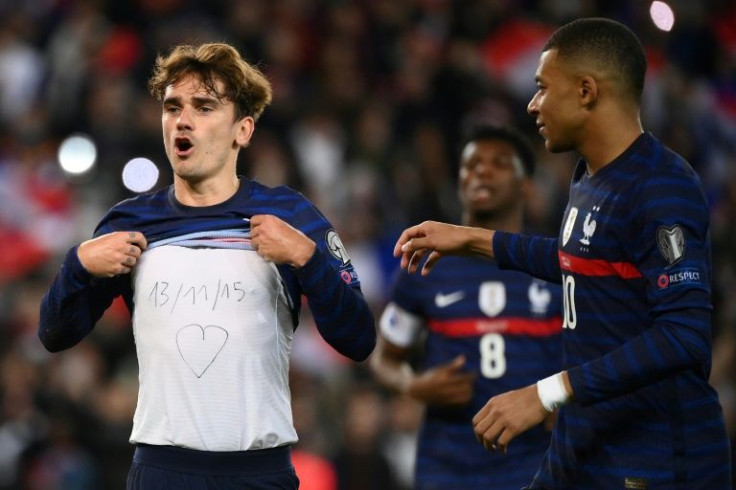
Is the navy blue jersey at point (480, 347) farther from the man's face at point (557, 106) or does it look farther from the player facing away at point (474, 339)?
the man's face at point (557, 106)

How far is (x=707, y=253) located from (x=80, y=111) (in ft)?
24.1

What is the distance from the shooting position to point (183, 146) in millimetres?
4254

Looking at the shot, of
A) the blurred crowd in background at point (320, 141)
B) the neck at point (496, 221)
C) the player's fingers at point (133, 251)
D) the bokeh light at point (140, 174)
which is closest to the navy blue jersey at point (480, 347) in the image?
the neck at point (496, 221)

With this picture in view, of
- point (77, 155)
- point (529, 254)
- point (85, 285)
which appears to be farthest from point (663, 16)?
point (77, 155)

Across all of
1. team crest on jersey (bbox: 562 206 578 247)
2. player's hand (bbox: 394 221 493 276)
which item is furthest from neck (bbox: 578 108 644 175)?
player's hand (bbox: 394 221 493 276)

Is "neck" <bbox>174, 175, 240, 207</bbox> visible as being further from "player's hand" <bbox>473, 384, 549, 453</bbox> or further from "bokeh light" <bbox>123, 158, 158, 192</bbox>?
"bokeh light" <bbox>123, 158, 158, 192</bbox>

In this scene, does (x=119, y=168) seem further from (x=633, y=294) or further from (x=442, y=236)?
(x=633, y=294)

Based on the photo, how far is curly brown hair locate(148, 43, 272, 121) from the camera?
435cm

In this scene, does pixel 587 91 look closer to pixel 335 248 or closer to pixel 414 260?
pixel 414 260

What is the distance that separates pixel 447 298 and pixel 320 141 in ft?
16.6

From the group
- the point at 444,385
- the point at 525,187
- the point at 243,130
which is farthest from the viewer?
the point at 525,187

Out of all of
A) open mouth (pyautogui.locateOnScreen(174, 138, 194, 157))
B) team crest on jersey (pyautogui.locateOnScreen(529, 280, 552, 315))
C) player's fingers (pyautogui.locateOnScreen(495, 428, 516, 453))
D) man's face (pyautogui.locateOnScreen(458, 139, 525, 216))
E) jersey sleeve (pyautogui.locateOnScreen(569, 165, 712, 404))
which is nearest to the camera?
jersey sleeve (pyautogui.locateOnScreen(569, 165, 712, 404))

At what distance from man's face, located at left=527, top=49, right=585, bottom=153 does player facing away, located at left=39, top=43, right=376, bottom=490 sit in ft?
2.61

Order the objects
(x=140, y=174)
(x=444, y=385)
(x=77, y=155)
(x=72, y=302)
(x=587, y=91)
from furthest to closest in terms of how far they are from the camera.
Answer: (x=77, y=155), (x=140, y=174), (x=444, y=385), (x=72, y=302), (x=587, y=91)
